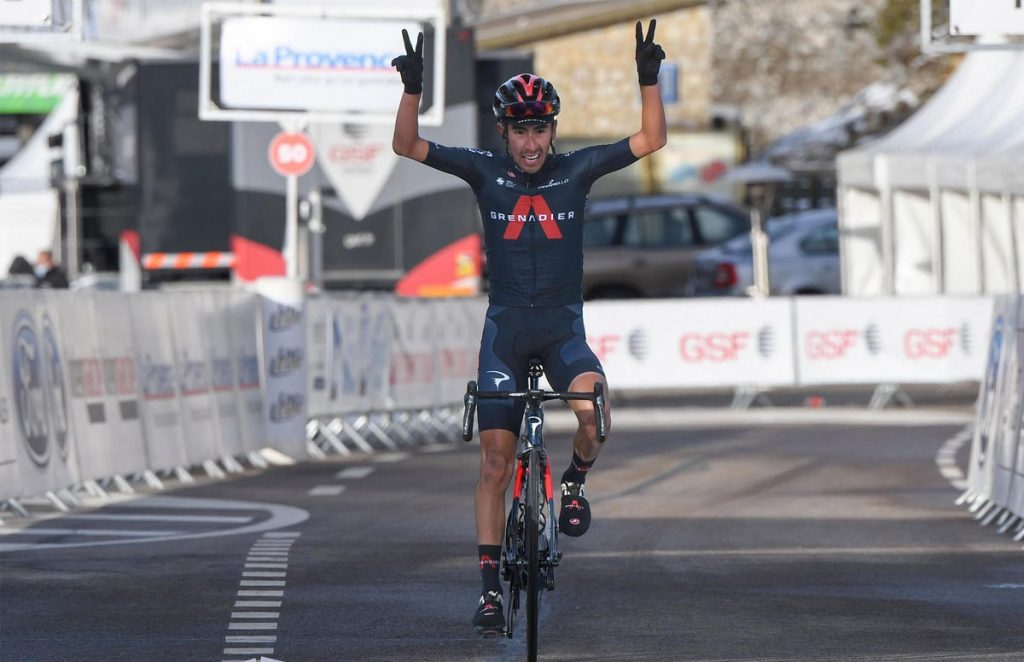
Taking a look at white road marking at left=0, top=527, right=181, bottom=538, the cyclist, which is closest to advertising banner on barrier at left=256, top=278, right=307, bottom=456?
white road marking at left=0, top=527, right=181, bottom=538

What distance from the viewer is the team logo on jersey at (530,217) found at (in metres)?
8.73

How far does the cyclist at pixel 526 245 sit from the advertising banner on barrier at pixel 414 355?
516 inches

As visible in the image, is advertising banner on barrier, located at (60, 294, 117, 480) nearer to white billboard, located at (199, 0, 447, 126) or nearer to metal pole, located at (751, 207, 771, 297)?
white billboard, located at (199, 0, 447, 126)

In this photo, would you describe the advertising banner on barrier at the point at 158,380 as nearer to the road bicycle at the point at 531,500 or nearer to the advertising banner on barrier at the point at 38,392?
the advertising banner on barrier at the point at 38,392

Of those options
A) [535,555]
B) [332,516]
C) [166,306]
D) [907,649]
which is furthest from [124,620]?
[166,306]

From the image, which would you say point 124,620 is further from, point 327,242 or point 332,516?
point 327,242

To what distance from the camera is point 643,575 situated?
10.9m

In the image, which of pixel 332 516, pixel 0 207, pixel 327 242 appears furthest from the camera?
pixel 0 207

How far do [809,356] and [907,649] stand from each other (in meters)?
→ 18.7

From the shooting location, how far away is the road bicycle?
822 centimetres

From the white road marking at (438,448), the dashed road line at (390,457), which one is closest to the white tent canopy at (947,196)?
the white road marking at (438,448)

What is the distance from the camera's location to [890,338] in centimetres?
2716

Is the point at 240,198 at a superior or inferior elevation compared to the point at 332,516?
superior

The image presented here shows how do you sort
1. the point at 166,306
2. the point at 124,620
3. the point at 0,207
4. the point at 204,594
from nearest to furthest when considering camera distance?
the point at 124,620 → the point at 204,594 → the point at 166,306 → the point at 0,207
